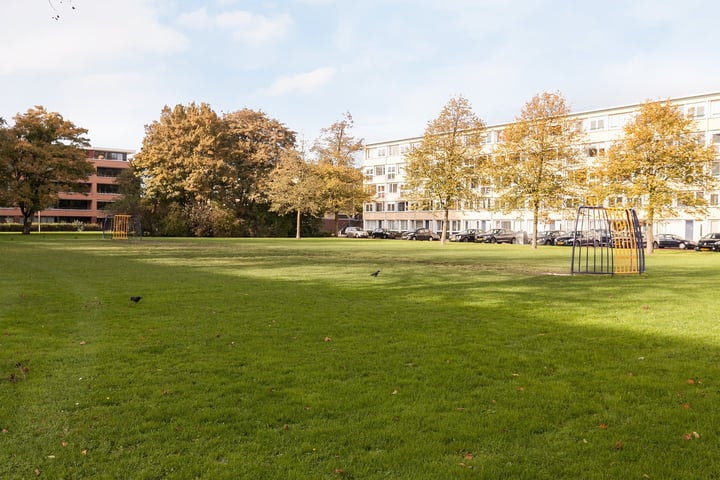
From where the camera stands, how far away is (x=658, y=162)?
→ 42.4 metres

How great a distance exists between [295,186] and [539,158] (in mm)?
27834

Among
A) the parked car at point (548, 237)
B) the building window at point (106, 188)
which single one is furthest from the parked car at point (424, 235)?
the building window at point (106, 188)

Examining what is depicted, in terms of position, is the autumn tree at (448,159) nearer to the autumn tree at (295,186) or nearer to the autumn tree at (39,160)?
the autumn tree at (295,186)

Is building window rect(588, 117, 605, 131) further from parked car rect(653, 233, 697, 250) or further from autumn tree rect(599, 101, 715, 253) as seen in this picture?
autumn tree rect(599, 101, 715, 253)

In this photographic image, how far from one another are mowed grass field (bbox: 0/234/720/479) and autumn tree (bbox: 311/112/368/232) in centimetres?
6107

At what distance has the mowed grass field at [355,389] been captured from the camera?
459 centimetres

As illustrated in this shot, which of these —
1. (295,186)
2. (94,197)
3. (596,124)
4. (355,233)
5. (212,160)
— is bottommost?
(355,233)

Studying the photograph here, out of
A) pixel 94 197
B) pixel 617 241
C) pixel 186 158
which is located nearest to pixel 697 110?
pixel 617 241

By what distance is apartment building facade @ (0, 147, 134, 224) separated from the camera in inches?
4749

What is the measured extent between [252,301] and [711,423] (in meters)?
9.65

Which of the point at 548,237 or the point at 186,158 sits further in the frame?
the point at 186,158

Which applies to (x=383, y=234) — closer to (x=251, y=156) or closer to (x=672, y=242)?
(x=251, y=156)

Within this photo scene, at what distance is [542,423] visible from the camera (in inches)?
213

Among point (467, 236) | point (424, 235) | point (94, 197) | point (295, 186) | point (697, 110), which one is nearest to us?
point (295, 186)
